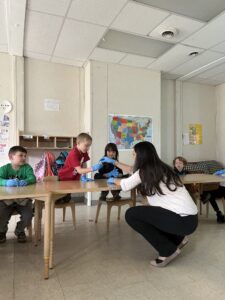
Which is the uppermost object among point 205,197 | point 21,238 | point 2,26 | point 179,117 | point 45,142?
point 2,26

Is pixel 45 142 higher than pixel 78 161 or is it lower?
higher

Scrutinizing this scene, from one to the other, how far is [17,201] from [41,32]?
7.43 feet

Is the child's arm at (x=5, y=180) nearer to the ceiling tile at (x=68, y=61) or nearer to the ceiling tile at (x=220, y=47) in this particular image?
the ceiling tile at (x=68, y=61)

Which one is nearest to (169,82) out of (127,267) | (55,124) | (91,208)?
(55,124)

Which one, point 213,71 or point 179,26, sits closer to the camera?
point 179,26

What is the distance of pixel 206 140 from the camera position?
18.2 ft

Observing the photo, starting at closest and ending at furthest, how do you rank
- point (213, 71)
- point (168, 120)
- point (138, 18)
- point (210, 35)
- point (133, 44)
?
point (138, 18) → point (210, 35) → point (133, 44) → point (213, 71) → point (168, 120)

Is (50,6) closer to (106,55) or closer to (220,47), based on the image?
(106,55)

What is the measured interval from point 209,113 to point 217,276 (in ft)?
14.8

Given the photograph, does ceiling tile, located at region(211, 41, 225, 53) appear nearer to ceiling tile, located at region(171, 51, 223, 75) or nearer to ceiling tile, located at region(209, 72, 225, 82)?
ceiling tile, located at region(171, 51, 223, 75)

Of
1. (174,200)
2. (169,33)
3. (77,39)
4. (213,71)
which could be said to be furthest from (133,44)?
(174,200)

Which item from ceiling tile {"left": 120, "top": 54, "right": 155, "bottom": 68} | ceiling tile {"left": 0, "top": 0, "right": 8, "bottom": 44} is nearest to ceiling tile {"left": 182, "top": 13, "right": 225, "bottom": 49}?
ceiling tile {"left": 120, "top": 54, "right": 155, "bottom": 68}

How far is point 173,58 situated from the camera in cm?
406

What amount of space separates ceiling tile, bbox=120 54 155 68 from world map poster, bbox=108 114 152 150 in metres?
0.95
